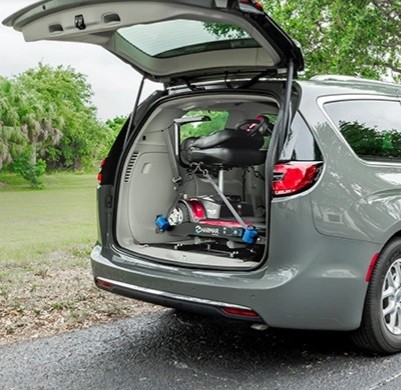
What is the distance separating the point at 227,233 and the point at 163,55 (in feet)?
4.63

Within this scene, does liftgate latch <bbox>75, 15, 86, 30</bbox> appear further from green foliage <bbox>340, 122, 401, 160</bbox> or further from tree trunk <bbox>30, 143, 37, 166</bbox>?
tree trunk <bbox>30, 143, 37, 166</bbox>

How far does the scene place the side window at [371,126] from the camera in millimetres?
4035

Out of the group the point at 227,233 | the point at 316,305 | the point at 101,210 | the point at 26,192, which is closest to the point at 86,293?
the point at 101,210

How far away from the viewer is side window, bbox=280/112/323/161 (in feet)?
12.1

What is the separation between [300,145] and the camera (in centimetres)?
371

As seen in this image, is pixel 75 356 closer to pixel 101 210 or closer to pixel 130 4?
pixel 101 210

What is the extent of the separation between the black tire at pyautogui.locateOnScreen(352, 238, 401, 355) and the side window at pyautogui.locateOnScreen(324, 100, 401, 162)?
63 cm

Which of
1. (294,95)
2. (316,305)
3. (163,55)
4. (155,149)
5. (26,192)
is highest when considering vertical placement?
(163,55)

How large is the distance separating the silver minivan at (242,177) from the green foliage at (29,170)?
21.1 metres

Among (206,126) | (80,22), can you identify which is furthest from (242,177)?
(80,22)

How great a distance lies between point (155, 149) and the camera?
4.81 meters

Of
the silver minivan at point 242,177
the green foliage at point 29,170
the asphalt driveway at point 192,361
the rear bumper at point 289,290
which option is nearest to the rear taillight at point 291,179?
the silver minivan at point 242,177

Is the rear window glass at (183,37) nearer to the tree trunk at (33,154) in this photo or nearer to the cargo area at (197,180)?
the cargo area at (197,180)

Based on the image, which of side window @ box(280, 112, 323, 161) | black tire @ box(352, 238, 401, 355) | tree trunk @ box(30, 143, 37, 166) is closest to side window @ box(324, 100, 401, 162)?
side window @ box(280, 112, 323, 161)
